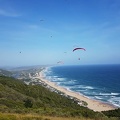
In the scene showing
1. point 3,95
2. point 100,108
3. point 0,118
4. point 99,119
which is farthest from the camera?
point 100,108

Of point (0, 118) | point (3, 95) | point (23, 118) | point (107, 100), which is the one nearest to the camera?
point (0, 118)

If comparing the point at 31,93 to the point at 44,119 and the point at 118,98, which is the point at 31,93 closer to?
the point at 118,98

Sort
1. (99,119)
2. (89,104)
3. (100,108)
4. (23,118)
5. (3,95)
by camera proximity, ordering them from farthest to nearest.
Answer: (89,104)
(100,108)
(3,95)
(99,119)
(23,118)

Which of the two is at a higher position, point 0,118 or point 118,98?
point 0,118

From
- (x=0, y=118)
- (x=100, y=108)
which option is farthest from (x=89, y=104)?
(x=0, y=118)

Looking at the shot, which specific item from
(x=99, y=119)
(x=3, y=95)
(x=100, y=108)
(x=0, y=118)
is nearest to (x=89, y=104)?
(x=100, y=108)

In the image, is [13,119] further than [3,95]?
No

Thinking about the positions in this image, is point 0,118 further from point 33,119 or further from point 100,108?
point 100,108

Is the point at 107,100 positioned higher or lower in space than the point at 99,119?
lower

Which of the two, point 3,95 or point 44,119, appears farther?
point 3,95
